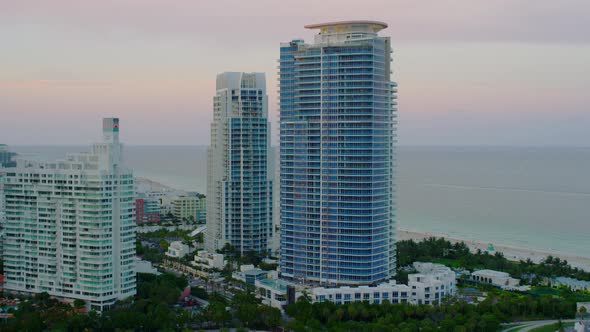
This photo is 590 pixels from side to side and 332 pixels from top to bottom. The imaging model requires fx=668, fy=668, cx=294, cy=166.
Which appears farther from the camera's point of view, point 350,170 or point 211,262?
point 211,262

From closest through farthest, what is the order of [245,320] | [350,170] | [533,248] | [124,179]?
[245,320] → [124,179] → [350,170] → [533,248]

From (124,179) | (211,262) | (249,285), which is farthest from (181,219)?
(124,179)

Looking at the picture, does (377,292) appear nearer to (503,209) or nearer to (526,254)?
(526,254)

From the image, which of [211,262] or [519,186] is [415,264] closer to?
[211,262]

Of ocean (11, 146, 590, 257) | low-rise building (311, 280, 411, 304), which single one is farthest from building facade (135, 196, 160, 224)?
low-rise building (311, 280, 411, 304)

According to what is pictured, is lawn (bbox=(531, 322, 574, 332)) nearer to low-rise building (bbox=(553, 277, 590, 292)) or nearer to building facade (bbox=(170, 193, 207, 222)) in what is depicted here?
low-rise building (bbox=(553, 277, 590, 292))

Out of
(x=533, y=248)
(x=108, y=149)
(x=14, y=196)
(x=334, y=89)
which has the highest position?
(x=334, y=89)

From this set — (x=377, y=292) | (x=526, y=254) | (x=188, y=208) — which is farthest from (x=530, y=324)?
(x=188, y=208)
